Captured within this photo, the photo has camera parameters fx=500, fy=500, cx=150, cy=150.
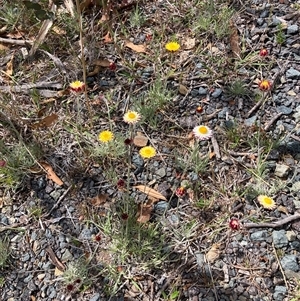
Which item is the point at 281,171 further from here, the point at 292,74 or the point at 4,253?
the point at 4,253

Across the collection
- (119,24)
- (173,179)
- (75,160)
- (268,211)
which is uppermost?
(119,24)

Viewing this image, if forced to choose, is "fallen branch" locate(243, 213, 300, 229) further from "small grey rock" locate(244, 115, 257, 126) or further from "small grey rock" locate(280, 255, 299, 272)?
"small grey rock" locate(244, 115, 257, 126)

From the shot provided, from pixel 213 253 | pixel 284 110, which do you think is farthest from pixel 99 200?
pixel 284 110

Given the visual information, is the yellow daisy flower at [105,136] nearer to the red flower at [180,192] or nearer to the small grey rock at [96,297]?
the red flower at [180,192]

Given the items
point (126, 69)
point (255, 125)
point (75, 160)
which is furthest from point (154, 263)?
point (126, 69)

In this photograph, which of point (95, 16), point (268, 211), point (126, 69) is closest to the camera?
point (268, 211)

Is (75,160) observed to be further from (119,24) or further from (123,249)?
(119,24)
